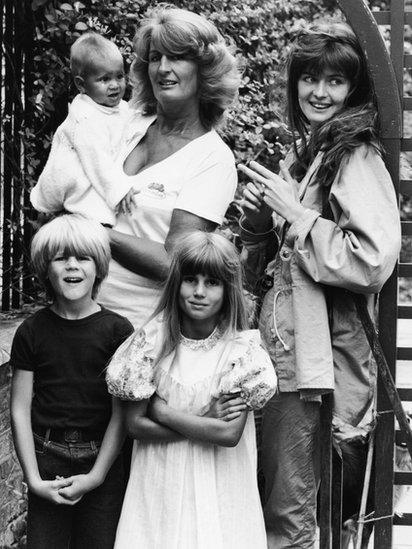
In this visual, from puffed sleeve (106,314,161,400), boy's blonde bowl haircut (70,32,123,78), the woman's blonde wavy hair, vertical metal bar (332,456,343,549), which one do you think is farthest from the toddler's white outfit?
vertical metal bar (332,456,343,549)

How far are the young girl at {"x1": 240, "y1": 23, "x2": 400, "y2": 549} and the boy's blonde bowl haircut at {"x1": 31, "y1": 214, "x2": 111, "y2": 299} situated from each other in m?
0.52

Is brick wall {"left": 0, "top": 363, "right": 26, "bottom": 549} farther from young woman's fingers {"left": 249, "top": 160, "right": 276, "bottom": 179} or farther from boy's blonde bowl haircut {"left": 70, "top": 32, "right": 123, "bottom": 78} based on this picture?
young woman's fingers {"left": 249, "top": 160, "right": 276, "bottom": 179}

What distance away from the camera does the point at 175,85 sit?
3.60m

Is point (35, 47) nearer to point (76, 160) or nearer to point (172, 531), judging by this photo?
point (76, 160)

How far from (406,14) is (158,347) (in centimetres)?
140

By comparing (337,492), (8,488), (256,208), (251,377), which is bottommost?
(8,488)

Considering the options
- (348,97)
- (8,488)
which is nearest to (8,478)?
(8,488)

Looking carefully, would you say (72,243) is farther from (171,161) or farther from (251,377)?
(251,377)

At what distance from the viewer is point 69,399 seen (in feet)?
11.0

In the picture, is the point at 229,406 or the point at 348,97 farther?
the point at 348,97

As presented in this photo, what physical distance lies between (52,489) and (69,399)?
0.28 metres

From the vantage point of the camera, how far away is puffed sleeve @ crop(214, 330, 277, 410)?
3281 mm

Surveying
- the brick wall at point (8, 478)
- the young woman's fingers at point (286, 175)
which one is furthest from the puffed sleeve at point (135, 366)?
the brick wall at point (8, 478)

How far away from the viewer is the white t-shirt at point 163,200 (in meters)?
3.52
